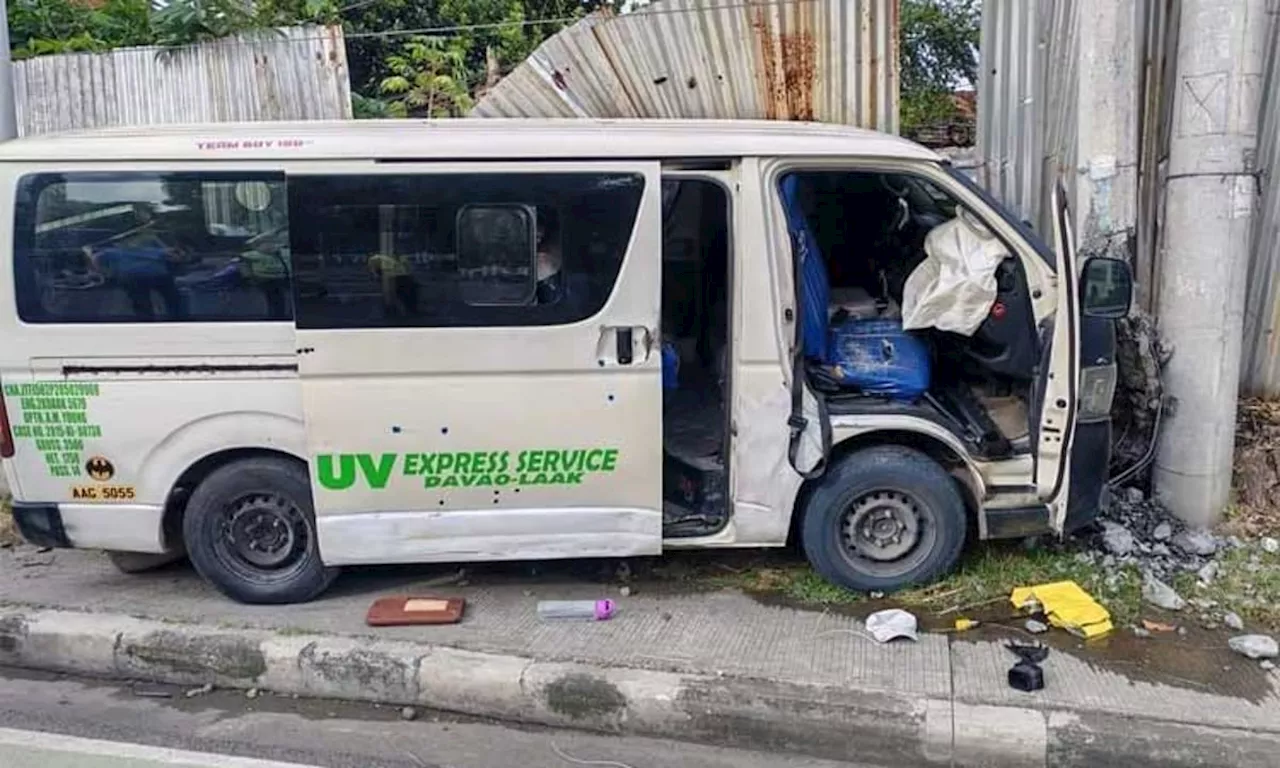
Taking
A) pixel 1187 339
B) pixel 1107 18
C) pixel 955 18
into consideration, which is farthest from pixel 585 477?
pixel 955 18

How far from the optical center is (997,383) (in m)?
4.46

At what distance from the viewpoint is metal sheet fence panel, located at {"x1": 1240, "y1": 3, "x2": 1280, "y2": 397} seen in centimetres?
493

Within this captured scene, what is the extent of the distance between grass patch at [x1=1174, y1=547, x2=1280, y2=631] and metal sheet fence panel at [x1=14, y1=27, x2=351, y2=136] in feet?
17.2

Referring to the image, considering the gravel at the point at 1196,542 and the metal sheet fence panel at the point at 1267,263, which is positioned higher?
the metal sheet fence panel at the point at 1267,263

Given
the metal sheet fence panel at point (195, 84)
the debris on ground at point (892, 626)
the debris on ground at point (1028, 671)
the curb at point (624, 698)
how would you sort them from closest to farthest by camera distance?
the curb at point (624, 698) < the debris on ground at point (1028, 671) < the debris on ground at point (892, 626) < the metal sheet fence panel at point (195, 84)

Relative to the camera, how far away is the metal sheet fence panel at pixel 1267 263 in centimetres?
493

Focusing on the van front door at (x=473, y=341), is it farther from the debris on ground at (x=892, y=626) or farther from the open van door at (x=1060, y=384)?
the open van door at (x=1060, y=384)

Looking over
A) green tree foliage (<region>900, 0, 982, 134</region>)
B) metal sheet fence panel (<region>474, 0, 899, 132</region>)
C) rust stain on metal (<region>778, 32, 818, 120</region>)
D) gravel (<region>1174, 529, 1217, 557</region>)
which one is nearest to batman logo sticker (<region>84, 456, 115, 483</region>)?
metal sheet fence panel (<region>474, 0, 899, 132</region>)

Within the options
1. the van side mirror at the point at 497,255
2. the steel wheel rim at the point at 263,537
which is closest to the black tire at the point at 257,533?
the steel wheel rim at the point at 263,537

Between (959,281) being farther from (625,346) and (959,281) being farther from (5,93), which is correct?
(5,93)

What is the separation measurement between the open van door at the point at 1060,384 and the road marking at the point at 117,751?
10.2 ft

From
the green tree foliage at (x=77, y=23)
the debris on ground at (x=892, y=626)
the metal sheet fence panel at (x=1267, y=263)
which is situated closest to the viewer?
the debris on ground at (x=892, y=626)

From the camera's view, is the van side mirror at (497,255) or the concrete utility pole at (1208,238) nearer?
the van side mirror at (497,255)

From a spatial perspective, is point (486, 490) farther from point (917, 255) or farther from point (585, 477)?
point (917, 255)
